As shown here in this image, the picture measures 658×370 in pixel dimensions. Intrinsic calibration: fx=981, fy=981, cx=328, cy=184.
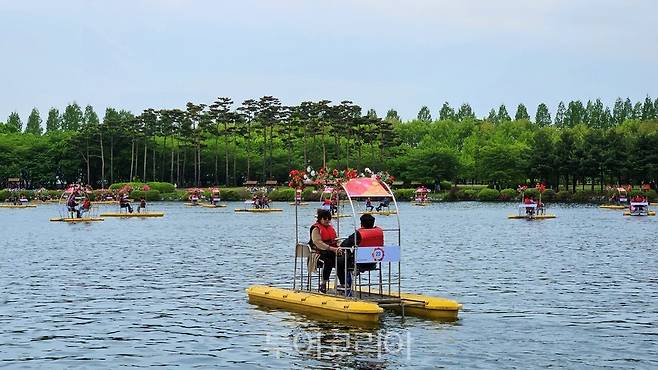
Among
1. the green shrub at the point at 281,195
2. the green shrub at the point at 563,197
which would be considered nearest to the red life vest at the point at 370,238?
the green shrub at the point at 563,197

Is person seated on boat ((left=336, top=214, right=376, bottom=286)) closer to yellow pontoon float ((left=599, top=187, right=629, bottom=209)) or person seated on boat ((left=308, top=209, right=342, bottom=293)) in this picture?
person seated on boat ((left=308, top=209, right=342, bottom=293))

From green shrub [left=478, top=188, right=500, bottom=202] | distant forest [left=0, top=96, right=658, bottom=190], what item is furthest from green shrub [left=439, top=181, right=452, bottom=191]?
green shrub [left=478, top=188, right=500, bottom=202]

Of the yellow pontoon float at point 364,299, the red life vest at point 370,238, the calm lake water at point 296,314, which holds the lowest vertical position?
the calm lake water at point 296,314

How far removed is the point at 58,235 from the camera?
68188mm

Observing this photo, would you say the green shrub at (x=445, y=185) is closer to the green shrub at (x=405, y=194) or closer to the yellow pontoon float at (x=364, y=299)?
the green shrub at (x=405, y=194)

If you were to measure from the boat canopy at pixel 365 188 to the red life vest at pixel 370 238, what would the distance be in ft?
3.02

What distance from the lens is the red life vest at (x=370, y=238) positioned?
25453 millimetres

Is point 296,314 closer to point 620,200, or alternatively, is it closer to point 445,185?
point 620,200

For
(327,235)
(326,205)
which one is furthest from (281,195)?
(327,235)

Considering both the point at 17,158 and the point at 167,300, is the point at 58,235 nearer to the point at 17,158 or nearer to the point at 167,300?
the point at 167,300

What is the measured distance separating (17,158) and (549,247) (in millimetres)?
151494

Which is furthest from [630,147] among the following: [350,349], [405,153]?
[350,349]

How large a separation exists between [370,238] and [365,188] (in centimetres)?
140

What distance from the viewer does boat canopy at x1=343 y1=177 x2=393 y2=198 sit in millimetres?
25625
